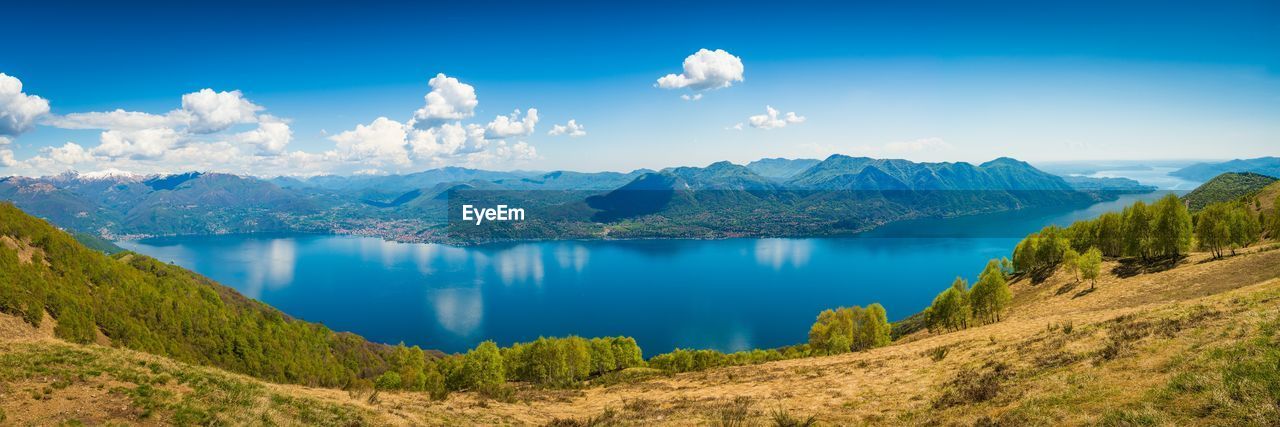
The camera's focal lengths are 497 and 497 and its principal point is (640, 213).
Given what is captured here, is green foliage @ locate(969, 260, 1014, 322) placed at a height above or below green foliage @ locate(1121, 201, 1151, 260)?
below

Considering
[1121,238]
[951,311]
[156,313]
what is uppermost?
[1121,238]

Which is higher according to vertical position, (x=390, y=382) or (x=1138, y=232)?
(x=1138, y=232)

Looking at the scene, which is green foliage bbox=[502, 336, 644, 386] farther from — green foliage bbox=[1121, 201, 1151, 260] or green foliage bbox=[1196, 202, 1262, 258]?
green foliage bbox=[1196, 202, 1262, 258]

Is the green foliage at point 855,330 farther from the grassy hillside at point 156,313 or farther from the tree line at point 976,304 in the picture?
the grassy hillside at point 156,313

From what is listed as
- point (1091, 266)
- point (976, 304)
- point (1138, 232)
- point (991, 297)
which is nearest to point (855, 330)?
point (976, 304)

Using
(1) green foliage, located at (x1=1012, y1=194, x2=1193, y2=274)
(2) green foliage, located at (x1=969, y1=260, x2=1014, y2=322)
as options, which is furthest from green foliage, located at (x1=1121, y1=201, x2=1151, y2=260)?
(2) green foliage, located at (x1=969, y1=260, x2=1014, y2=322)

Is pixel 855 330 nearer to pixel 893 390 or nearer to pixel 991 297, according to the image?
pixel 991 297

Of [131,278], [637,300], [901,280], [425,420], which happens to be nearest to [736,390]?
[425,420]

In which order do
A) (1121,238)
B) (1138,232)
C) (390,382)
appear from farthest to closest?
1. (1121,238)
2. (390,382)
3. (1138,232)
